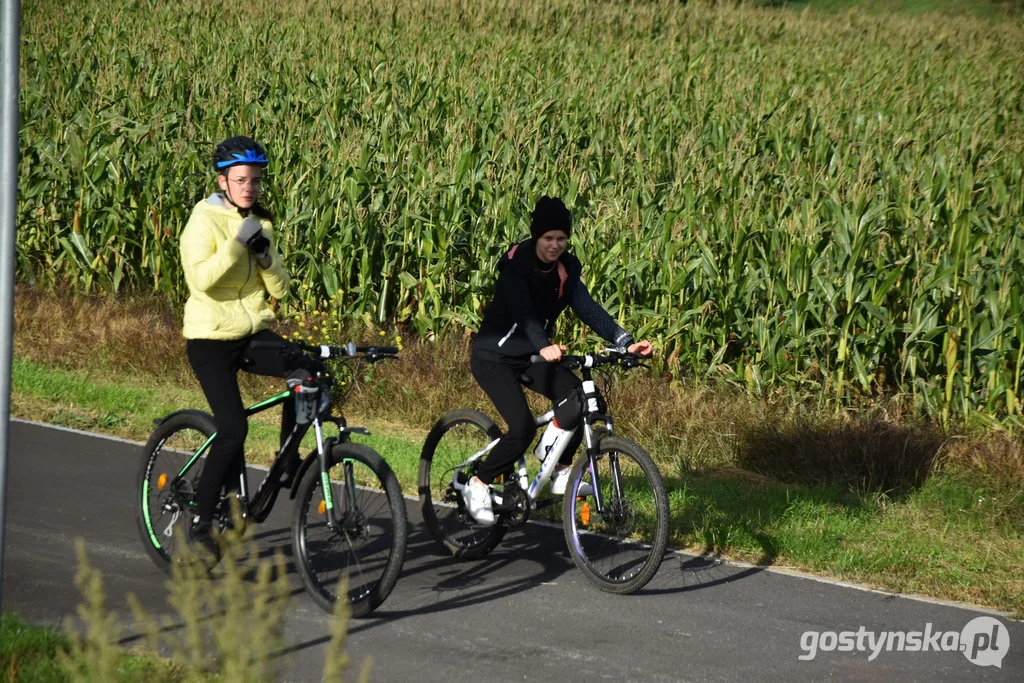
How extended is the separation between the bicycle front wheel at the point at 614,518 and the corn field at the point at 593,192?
3578mm

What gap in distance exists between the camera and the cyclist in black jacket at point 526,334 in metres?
7.16

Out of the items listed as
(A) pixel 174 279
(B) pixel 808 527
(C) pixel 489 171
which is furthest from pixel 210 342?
(A) pixel 174 279

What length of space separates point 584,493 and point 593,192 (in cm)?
605

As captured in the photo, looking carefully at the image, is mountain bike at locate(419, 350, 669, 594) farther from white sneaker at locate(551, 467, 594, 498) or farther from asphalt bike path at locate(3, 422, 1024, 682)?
asphalt bike path at locate(3, 422, 1024, 682)

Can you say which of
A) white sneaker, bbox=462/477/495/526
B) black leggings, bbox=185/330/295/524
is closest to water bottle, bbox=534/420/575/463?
white sneaker, bbox=462/477/495/526

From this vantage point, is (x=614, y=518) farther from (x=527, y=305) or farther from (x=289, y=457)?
(x=289, y=457)

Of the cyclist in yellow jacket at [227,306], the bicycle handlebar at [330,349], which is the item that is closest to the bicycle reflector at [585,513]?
the bicycle handlebar at [330,349]

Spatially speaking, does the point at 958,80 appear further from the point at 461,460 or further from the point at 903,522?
the point at 461,460

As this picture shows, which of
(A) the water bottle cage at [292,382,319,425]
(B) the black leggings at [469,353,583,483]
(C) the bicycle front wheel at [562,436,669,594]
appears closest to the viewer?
(A) the water bottle cage at [292,382,319,425]

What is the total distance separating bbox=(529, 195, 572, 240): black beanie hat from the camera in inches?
278

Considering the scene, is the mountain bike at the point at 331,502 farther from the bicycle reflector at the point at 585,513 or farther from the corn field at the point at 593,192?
the corn field at the point at 593,192

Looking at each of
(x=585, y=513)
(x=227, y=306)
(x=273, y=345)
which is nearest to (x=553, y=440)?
(x=585, y=513)

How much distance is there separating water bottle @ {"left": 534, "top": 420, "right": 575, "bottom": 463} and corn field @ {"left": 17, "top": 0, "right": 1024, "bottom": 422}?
141 inches

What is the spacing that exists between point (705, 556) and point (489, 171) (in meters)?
5.95
